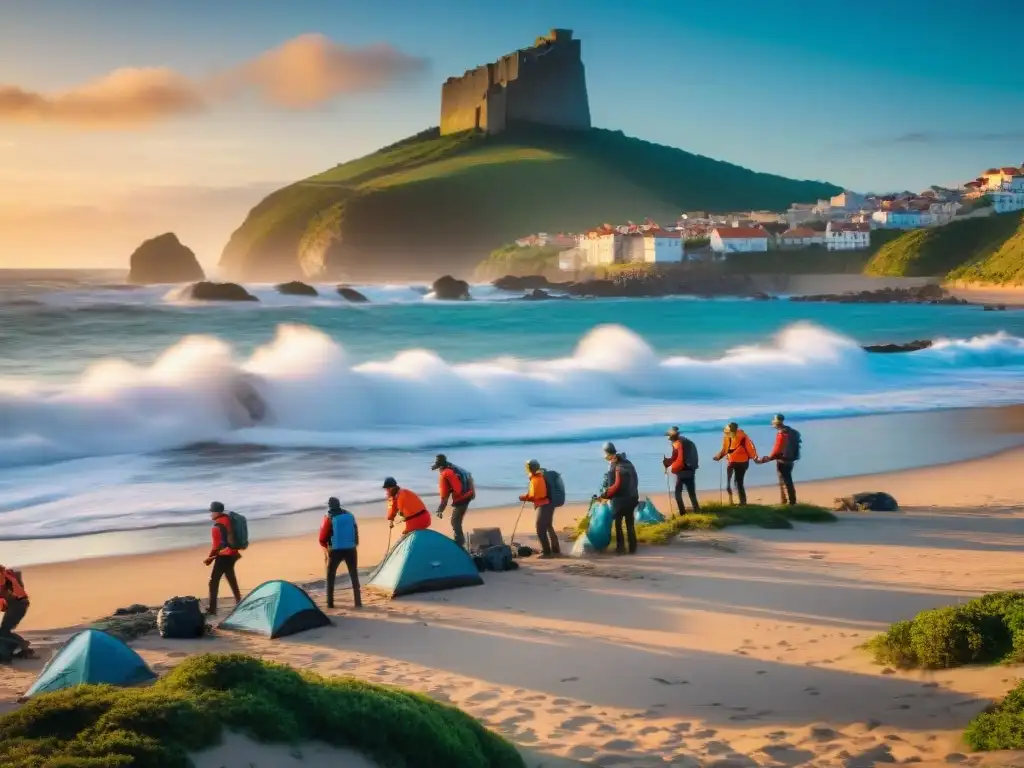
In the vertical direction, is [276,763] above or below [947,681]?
above

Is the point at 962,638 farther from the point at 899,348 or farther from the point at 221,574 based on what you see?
the point at 899,348

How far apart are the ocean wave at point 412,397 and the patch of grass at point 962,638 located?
17266 mm

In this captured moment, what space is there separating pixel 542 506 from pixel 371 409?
17670mm

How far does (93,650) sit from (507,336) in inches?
2479

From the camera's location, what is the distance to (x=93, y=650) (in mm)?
8375

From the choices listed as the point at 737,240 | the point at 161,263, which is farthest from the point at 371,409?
the point at 161,263

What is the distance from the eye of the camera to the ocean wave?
84.6 feet

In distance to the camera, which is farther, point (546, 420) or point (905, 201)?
point (905, 201)

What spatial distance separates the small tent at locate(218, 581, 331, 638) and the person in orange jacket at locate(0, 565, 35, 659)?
1730 mm

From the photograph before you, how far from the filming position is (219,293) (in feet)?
313

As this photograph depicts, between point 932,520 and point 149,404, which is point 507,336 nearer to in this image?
point 149,404

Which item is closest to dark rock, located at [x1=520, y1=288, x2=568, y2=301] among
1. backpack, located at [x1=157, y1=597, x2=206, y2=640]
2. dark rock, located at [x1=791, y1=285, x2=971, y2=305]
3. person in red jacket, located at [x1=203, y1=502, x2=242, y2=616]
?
dark rock, located at [x1=791, y1=285, x2=971, y2=305]

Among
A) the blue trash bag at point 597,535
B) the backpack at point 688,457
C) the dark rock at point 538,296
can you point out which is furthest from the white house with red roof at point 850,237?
the blue trash bag at point 597,535

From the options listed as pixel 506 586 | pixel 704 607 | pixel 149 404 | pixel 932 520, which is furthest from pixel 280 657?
pixel 149 404
